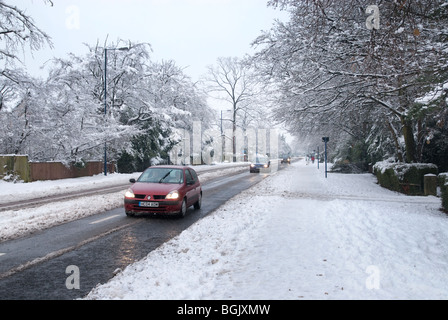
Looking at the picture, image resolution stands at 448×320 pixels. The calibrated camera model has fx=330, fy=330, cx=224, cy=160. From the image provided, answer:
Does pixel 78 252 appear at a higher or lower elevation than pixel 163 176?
lower

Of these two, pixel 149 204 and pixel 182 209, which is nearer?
pixel 149 204

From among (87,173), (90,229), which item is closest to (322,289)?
(90,229)

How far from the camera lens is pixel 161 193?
909 centimetres

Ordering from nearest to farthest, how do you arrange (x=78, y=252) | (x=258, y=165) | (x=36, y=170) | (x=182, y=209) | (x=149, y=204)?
(x=78, y=252) < (x=149, y=204) < (x=182, y=209) < (x=36, y=170) < (x=258, y=165)

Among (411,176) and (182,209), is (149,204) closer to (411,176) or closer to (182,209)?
(182,209)

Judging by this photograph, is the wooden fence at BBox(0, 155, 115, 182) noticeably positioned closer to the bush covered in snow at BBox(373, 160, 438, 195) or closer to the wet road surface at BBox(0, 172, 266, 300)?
→ the wet road surface at BBox(0, 172, 266, 300)

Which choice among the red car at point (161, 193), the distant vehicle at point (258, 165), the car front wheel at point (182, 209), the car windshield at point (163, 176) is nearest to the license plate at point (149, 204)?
the red car at point (161, 193)

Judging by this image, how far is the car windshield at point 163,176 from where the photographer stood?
1002cm

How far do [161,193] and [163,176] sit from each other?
3.91 ft

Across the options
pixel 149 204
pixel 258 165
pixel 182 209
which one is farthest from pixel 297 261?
pixel 258 165

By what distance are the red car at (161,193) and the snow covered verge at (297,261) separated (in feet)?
4.15

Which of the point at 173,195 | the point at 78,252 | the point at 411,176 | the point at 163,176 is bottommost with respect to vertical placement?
the point at 78,252

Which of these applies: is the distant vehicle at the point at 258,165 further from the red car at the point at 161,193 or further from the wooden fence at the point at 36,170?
the red car at the point at 161,193
